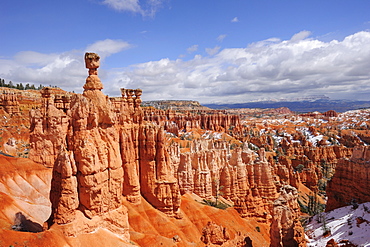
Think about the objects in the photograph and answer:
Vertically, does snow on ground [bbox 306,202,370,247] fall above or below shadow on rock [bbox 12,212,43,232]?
below

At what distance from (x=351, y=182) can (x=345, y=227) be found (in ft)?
42.5

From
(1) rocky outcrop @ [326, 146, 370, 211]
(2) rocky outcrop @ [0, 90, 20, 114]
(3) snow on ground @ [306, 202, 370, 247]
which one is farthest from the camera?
(2) rocky outcrop @ [0, 90, 20, 114]

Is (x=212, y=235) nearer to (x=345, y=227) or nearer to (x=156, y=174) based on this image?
(x=156, y=174)

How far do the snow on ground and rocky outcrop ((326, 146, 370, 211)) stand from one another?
452 centimetres

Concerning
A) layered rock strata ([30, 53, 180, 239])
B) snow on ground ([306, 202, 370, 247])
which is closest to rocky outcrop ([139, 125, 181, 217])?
layered rock strata ([30, 53, 180, 239])

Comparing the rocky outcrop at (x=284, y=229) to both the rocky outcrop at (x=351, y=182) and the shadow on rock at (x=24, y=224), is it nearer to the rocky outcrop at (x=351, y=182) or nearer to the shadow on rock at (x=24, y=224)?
the rocky outcrop at (x=351, y=182)

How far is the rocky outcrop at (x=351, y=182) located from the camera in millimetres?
39906

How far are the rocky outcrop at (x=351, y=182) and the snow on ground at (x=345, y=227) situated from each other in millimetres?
4515

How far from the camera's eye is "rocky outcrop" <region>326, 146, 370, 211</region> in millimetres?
39906

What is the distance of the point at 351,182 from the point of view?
42.7 meters

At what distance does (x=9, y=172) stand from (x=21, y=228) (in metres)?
11.7

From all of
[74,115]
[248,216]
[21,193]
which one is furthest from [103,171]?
[248,216]

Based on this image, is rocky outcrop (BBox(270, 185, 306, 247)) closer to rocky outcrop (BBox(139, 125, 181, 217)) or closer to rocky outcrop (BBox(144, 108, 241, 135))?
rocky outcrop (BBox(139, 125, 181, 217))

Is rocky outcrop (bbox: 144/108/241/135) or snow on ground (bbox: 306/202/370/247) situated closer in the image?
snow on ground (bbox: 306/202/370/247)
